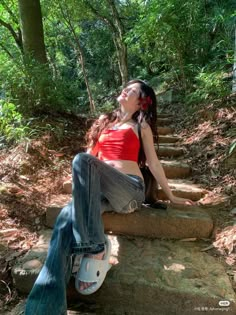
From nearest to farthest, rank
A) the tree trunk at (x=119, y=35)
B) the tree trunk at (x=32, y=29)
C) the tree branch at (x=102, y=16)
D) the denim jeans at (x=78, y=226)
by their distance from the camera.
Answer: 1. the denim jeans at (x=78, y=226)
2. the tree trunk at (x=32, y=29)
3. the tree trunk at (x=119, y=35)
4. the tree branch at (x=102, y=16)

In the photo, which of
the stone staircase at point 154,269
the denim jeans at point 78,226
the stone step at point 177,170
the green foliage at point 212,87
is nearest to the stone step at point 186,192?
the stone staircase at point 154,269

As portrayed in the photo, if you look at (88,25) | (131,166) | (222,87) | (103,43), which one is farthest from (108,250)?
(88,25)

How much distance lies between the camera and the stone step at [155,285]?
5.60ft

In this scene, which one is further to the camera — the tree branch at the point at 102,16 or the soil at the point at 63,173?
the tree branch at the point at 102,16

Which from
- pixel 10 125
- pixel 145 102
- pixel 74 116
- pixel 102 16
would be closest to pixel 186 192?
pixel 145 102

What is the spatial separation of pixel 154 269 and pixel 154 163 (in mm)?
757

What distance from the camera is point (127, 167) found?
7.33 ft

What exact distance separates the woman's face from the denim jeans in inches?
24.1

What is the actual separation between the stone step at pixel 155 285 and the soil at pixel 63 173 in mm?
123

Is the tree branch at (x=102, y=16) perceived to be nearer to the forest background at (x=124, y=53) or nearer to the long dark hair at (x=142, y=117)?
the forest background at (x=124, y=53)

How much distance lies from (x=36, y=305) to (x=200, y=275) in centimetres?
98

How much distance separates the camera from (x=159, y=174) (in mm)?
2291

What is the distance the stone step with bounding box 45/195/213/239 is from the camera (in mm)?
2285

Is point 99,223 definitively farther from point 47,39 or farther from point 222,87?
point 47,39
